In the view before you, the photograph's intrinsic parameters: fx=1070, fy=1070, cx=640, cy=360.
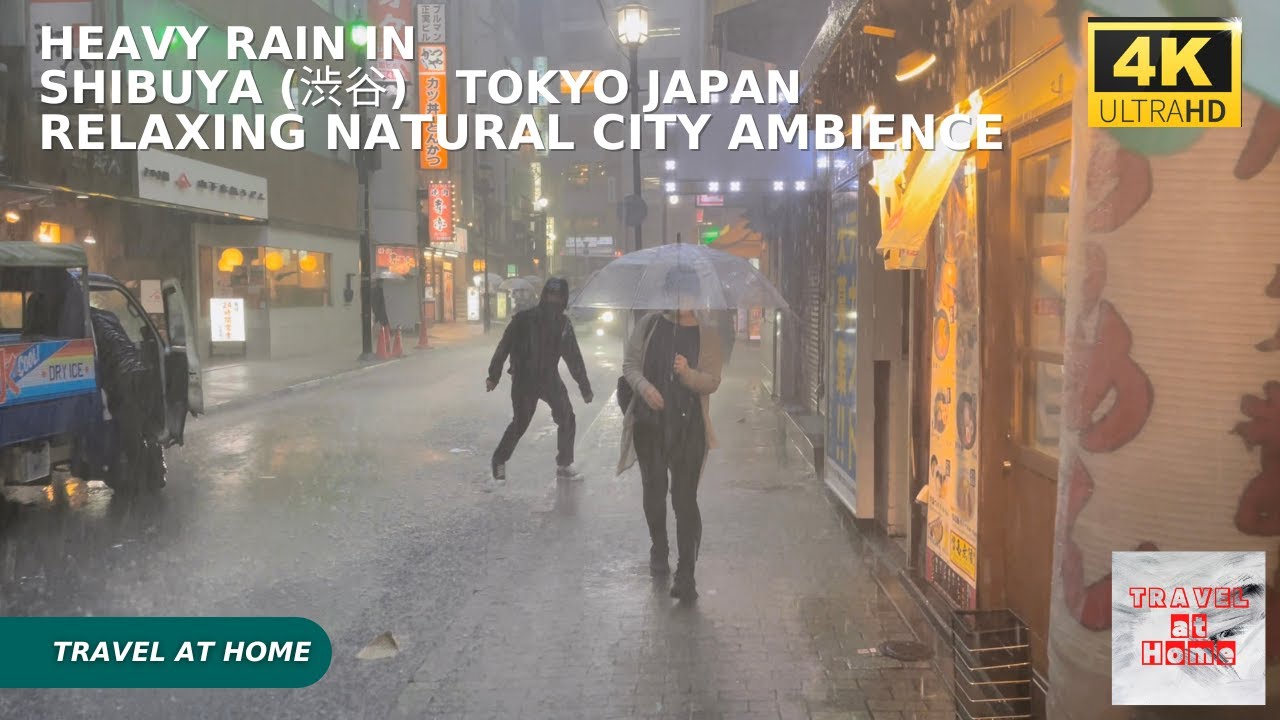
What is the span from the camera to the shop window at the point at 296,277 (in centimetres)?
2902

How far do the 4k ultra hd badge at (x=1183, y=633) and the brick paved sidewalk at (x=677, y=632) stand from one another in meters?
1.38

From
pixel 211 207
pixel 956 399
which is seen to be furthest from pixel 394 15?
pixel 956 399

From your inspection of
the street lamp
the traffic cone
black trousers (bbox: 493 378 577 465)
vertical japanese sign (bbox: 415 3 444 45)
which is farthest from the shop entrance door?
vertical japanese sign (bbox: 415 3 444 45)

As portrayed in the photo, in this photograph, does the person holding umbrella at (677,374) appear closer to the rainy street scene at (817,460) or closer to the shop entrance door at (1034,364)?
the rainy street scene at (817,460)

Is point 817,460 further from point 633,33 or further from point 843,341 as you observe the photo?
point 633,33

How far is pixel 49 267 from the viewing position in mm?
8875

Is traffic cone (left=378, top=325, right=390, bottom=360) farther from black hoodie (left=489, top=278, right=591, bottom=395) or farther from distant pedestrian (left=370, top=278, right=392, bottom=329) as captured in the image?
black hoodie (left=489, top=278, right=591, bottom=395)

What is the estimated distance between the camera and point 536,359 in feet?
33.7

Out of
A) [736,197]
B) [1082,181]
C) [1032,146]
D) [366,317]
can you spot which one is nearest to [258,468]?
[1032,146]

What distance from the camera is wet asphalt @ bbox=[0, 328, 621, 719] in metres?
4.98

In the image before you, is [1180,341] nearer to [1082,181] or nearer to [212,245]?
[1082,181]

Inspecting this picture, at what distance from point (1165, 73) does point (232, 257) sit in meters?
27.4

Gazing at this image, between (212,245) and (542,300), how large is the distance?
1960cm

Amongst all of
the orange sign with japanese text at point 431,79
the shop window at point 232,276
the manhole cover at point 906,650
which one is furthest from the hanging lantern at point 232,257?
the manhole cover at point 906,650
